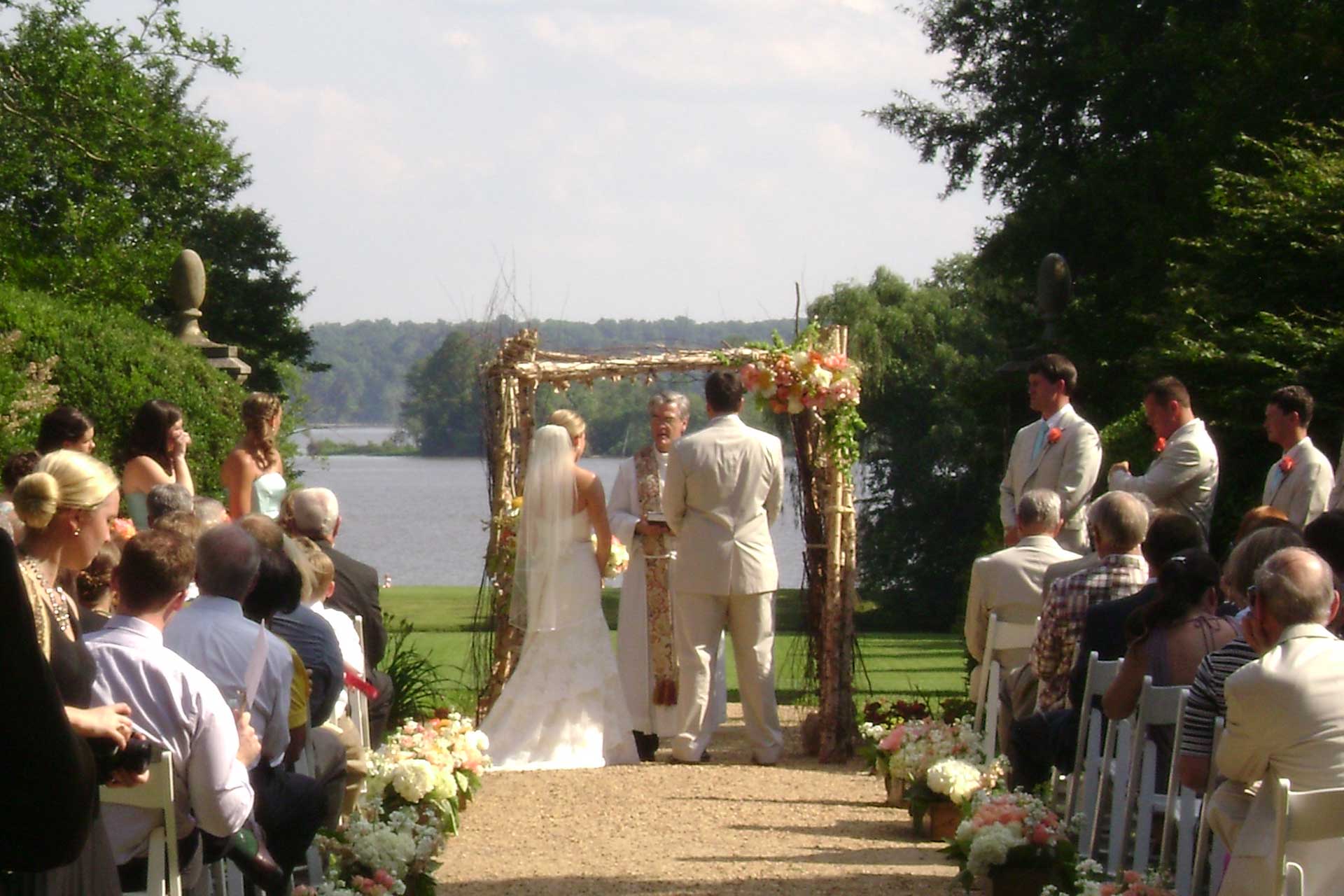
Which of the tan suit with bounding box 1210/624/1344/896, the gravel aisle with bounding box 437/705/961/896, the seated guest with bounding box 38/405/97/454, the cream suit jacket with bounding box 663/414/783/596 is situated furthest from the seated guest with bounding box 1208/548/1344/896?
the cream suit jacket with bounding box 663/414/783/596

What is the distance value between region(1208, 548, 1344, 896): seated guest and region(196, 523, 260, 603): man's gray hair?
2642mm

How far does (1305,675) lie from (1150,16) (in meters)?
21.8

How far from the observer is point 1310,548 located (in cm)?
517

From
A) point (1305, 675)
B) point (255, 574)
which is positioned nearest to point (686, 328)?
point (255, 574)

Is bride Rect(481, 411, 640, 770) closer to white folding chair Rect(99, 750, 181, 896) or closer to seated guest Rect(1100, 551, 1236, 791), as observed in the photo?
seated guest Rect(1100, 551, 1236, 791)

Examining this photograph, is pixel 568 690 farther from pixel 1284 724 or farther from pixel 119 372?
pixel 1284 724

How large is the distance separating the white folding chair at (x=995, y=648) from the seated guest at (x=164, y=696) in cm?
381

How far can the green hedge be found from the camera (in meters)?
11.9

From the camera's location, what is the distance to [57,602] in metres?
3.29

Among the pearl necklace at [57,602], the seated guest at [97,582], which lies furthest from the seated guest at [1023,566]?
the pearl necklace at [57,602]

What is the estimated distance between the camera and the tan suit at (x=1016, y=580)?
7.07m

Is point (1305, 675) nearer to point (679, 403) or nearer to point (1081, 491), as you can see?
point (1081, 491)

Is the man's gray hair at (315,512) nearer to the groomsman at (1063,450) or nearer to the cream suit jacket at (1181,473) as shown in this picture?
the groomsman at (1063,450)

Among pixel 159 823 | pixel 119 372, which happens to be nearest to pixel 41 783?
pixel 159 823
